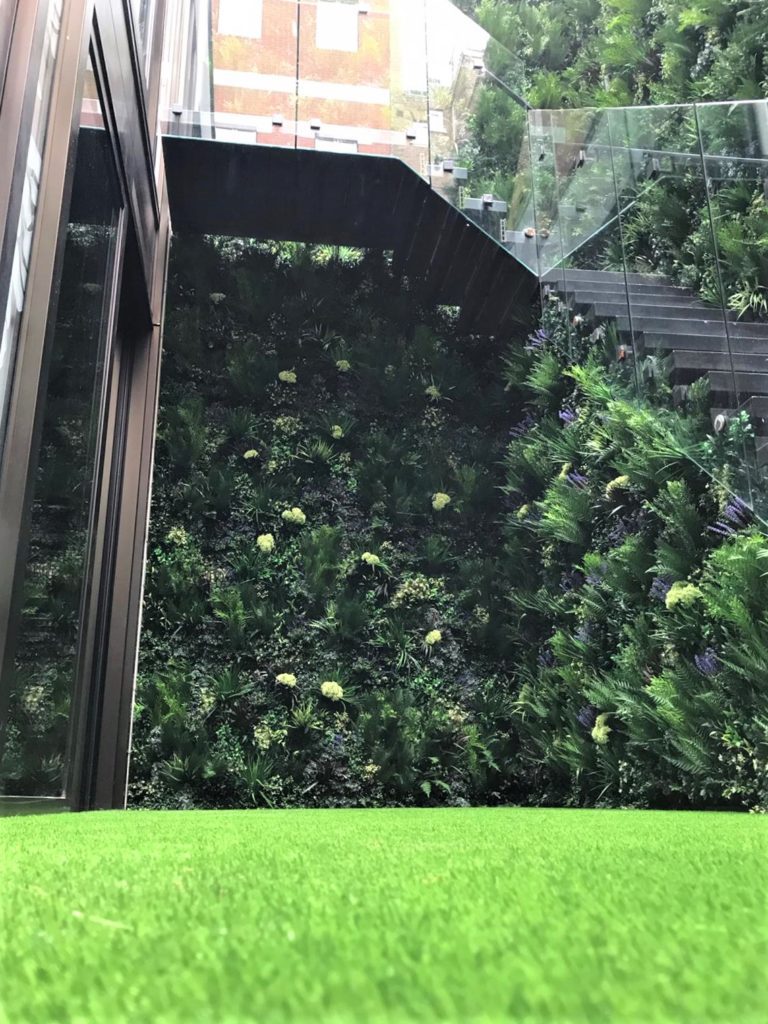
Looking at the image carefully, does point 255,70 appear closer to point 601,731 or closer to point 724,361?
point 724,361

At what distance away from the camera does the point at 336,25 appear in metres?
6.54

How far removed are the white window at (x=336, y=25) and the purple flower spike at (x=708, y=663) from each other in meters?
5.42

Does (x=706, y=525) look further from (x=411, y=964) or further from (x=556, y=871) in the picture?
(x=411, y=964)

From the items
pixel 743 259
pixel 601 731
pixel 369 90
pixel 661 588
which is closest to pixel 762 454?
pixel 743 259

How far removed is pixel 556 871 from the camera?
1.08 m

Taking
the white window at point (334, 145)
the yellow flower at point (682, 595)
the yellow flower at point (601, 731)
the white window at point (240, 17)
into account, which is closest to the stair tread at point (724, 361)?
the yellow flower at point (682, 595)

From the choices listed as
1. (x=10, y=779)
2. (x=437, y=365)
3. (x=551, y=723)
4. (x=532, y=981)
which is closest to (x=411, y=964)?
(x=532, y=981)

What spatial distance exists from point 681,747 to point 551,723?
5.16ft

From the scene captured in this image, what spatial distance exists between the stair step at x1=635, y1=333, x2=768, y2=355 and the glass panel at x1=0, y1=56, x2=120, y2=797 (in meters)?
2.63

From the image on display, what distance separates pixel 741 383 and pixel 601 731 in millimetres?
2204

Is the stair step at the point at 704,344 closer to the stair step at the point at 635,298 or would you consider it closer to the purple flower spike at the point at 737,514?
the stair step at the point at 635,298

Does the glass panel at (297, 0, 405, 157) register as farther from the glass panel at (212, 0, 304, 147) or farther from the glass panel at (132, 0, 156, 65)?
the glass panel at (132, 0, 156, 65)

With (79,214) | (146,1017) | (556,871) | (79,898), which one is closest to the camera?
(146,1017)

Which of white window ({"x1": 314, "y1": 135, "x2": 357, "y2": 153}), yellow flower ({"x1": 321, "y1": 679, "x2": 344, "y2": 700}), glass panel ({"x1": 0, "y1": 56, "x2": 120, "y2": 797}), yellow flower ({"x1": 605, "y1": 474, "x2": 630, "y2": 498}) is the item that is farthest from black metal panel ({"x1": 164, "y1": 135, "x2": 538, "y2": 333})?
yellow flower ({"x1": 321, "y1": 679, "x2": 344, "y2": 700})
